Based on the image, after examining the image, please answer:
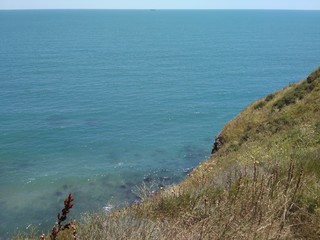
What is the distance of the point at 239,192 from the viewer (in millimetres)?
6922

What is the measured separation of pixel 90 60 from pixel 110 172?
78.5 m

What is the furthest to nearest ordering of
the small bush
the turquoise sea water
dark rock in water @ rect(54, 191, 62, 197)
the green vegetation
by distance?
the turquoise sea water, dark rock in water @ rect(54, 191, 62, 197), the small bush, the green vegetation

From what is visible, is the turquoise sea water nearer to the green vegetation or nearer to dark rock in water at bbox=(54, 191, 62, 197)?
dark rock in water at bbox=(54, 191, 62, 197)

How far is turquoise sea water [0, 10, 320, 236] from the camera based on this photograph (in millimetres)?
37031

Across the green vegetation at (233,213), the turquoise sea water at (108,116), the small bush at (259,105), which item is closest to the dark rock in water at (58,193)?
the turquoise sea water at (108,116)

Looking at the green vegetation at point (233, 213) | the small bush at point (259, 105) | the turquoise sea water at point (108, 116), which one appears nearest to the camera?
the green vegetation at point (233, 213)

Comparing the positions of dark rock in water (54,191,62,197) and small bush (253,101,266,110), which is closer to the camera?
small bush (253,101,266,110)

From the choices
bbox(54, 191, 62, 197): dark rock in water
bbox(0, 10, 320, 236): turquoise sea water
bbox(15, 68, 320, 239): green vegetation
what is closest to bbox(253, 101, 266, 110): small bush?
bbox(0, 10, 320, 236): turquoise sea water

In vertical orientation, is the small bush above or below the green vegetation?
below

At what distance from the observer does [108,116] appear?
61531mm

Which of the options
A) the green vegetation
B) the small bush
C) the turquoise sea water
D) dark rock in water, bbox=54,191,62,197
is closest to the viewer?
the green vegetation

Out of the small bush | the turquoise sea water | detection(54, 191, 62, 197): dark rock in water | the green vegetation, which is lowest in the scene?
detection(54, 191, 62, 197): dark rock in water

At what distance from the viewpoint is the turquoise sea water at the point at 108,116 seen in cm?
3703

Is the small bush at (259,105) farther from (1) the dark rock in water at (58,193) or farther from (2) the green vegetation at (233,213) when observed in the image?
(2) the green vegetation at (233,213)
